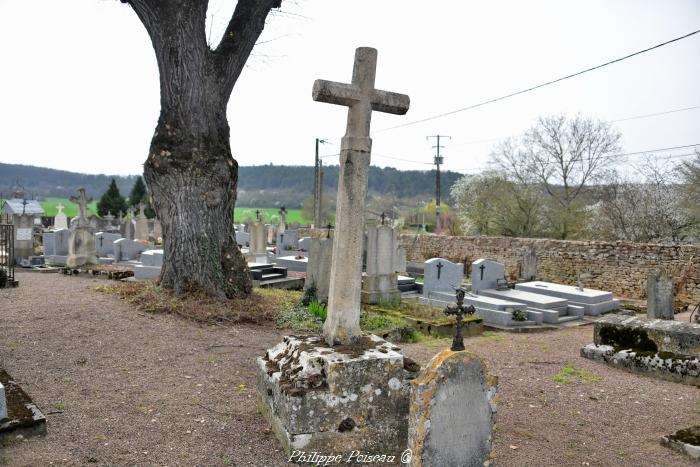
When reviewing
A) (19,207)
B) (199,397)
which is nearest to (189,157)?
(199,397)

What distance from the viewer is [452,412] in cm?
338

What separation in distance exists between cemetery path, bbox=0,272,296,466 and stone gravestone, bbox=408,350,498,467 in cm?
123

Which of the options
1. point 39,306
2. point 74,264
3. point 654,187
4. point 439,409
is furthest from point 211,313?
point 654,187

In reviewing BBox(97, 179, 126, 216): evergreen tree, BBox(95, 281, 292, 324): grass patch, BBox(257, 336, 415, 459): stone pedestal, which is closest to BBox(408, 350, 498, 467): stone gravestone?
BBox(257, 336, 415, 459): stone pedestal

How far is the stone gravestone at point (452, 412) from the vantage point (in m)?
3.31

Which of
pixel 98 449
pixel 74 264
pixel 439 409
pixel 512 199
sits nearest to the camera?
pixel 439 409

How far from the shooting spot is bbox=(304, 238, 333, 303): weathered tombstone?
9.35 meters

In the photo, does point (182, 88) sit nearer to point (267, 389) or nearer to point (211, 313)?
point (211, 313)

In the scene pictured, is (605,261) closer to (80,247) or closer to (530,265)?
(530,265)

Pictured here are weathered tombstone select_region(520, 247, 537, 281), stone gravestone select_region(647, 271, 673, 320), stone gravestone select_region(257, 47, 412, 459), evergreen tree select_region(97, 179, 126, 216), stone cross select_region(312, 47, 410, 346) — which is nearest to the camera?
stone gravestone select_region(257, 47, 412, 459)

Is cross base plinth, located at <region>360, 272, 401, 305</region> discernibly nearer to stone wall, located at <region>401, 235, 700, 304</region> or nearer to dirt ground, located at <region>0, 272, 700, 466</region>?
dirt ground, located at <region>0, 272, 700, 466</region>

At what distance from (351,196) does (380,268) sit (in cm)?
720

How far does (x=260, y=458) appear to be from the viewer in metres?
3.86

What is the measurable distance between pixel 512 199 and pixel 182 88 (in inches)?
824
